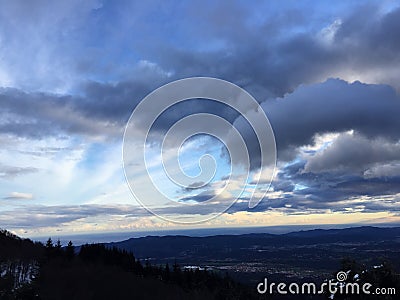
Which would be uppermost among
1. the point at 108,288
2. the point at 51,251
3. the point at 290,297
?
the point at 51,251

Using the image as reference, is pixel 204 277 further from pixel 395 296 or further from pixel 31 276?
pixel 395 296

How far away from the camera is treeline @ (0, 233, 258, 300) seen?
88.6 metres

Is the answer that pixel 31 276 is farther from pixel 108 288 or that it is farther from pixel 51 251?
pixel 108 288

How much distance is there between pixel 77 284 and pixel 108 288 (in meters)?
7.69

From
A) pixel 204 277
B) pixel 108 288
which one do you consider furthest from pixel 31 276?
pixel 204 277

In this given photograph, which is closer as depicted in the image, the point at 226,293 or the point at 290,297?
the point at 226,293

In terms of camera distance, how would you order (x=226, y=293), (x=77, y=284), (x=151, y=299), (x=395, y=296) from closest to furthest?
(x=395, y=296) → (x=151, y=299) → (x=77, y=284) → (x=226, y=293)

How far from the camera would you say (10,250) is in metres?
134

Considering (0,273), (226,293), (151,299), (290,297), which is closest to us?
(151,299)

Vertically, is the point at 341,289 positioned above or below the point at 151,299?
above

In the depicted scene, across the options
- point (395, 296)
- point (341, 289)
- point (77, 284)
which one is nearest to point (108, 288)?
point (77, 284)

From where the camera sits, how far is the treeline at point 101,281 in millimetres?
88625

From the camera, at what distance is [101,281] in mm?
97500

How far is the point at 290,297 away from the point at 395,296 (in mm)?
86503
